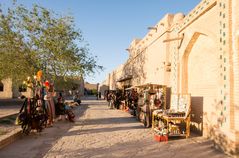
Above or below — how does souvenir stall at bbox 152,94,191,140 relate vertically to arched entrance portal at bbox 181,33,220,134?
below

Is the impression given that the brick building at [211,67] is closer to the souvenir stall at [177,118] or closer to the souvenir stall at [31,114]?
the souvenir stall at [177,118]

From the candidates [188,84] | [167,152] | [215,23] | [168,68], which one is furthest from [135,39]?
[167,152]

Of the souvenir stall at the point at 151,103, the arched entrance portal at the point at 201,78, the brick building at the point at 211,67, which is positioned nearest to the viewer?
the brick building at the point at 211,67

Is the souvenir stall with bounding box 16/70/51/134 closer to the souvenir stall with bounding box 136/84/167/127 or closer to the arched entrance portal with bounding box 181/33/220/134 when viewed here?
the souvenir stall with bounding box 136/84/167/127

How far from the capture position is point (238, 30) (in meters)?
7.04

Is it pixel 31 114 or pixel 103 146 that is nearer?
pixel 103 146

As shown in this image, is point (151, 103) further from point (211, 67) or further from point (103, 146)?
point (103, 146)

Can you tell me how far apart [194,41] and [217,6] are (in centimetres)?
260

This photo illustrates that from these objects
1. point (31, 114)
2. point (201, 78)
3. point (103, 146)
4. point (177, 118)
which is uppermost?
point (201, 78)

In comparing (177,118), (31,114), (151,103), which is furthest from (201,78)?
(31,114)

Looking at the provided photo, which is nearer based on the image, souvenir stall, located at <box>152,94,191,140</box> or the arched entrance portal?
the arched entrance portal

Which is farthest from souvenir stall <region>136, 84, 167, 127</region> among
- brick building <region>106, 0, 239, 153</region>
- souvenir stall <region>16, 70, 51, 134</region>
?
souvenir stall <region>16, 70, 51, 134</region>

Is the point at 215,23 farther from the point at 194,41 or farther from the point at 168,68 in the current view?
the point at 168,68

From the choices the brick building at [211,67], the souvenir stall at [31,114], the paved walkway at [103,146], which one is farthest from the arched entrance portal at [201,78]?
the souvenir stall at [31,114]
